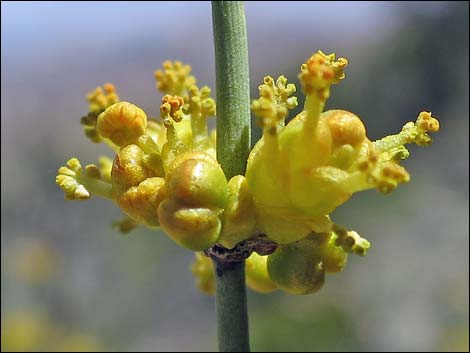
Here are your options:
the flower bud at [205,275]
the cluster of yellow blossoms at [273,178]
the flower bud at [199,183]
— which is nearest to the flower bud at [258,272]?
the cluster of yellow blossoms at [273,178]

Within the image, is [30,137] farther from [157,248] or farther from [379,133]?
[379,133]

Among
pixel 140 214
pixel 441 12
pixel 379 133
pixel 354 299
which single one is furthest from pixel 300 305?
pixel 140 214

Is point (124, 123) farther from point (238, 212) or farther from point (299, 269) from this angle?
point (299, 269)

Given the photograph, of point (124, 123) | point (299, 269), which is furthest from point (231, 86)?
point (299, 269)

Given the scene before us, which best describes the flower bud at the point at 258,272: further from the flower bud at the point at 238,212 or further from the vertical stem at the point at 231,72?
the vertical stem at the point at 231,72

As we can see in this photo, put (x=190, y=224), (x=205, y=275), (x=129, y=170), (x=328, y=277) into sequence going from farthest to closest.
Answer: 1. (x=328, y=277)
2. (x=205, y=275)
3. (x=129, y=170)
4. (x=190, y=224)

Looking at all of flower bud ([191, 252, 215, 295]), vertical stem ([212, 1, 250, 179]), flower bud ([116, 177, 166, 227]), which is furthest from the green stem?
flower bud ([191, 252, 215, 295])

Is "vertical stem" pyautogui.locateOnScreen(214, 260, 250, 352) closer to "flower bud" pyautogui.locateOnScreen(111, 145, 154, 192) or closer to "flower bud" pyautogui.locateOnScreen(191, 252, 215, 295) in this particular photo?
"flower bud" pyautogui.locateOnScreen(111, 145, 154, 192)

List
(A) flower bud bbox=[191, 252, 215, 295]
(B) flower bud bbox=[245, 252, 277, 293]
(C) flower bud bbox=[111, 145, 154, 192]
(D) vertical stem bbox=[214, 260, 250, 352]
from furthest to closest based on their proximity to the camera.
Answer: (A) flower bud bbox=[191, 252, 215, 295] → (B) flower bud bbox=[245, 252, 277, 293] → (D) vertical stem bbox=[214, 260, 250, 352] → (C) flower bud bbox=[111, 145, 154, 192]
